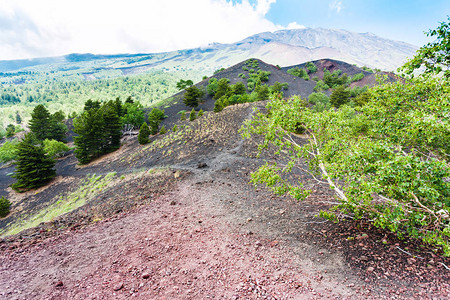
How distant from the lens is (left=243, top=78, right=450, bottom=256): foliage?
4.28 meters

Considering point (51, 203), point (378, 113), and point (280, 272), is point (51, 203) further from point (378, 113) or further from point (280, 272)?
point (378, 113)

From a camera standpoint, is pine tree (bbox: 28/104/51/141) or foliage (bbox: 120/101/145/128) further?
pine tree (bbox: 28/104/51/141)

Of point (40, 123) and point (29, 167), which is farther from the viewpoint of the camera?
point (40, 123)

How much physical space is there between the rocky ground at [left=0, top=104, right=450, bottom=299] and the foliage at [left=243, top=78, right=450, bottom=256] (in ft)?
3.23

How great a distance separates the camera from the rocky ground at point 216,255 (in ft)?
16.2

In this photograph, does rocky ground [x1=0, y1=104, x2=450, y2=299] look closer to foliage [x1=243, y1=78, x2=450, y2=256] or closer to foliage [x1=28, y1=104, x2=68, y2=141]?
foliage [x1=243, y1=78, x2=450, y2=256]

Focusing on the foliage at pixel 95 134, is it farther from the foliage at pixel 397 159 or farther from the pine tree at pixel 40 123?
the foliage at pixel 397 159

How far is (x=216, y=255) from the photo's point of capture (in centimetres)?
671

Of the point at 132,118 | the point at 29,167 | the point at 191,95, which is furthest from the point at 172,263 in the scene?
the point at 191,95

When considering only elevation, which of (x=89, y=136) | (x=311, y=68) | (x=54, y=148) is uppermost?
(x=311, y=68)

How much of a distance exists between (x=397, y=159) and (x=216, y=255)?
599 centimetres

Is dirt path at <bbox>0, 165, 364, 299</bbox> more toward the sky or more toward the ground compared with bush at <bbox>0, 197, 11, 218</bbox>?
more toward the sky

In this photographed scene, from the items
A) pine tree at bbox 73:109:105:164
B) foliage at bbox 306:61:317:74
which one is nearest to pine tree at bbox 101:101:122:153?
pine tree at bbox 73:109:105:164

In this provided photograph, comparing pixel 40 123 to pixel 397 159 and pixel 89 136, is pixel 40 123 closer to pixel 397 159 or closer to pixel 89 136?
pixel 89 136
